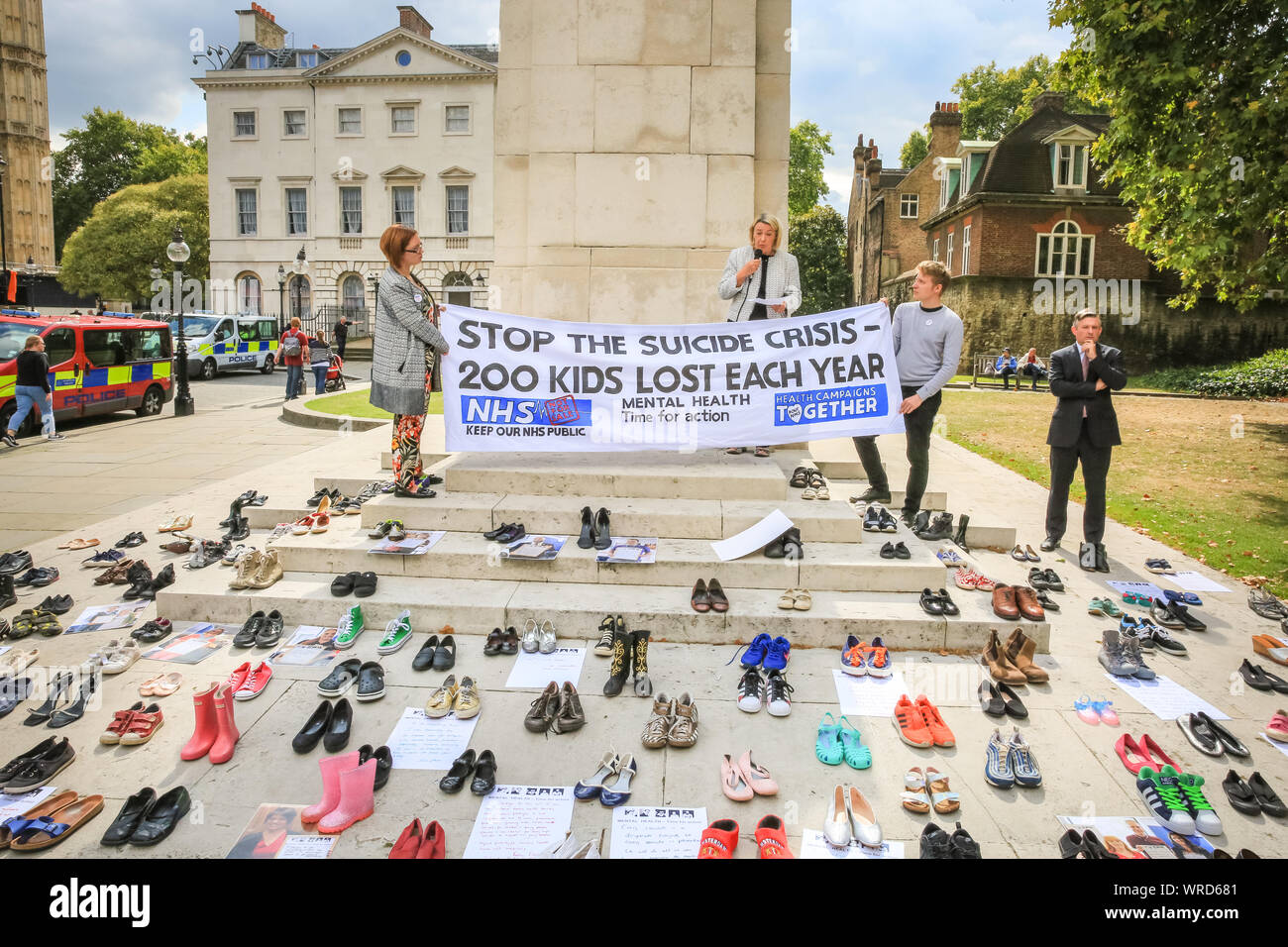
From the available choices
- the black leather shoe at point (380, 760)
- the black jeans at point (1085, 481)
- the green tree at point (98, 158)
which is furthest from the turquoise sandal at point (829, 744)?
the green tree at point (98, 158)

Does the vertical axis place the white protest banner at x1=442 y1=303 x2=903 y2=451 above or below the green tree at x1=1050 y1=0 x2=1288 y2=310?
below

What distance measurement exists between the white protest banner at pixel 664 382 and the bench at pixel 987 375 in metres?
24.3

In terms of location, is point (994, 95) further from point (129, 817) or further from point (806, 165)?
point (129, 817)

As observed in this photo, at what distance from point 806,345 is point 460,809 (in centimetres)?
493

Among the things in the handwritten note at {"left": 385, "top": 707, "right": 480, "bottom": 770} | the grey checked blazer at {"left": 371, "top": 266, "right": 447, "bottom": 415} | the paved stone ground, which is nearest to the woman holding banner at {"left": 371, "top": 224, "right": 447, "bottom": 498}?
the grey checked blazer at {"left": 371, "top": 266, "right": 447, "bottom": 415}

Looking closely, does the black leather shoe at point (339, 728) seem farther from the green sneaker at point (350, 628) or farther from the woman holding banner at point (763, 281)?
the woman holding banner at point (763, 281)

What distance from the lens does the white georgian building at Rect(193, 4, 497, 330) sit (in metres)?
42.4

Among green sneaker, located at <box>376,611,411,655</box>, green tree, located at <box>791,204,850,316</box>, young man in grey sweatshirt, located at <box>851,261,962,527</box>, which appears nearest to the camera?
green sneaker, located at <box>376,611,411,655</box>

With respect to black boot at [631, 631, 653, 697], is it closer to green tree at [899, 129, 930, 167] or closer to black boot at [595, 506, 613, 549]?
black boot at [595, 506, 613, 549]

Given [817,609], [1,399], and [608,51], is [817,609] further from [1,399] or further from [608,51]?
[1,399]

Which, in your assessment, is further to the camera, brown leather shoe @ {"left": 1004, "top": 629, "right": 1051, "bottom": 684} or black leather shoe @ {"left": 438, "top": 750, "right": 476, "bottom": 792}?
brown leather shoe @ {"left": 1004, "top": 629, "right": 1051, "bottom": 684}

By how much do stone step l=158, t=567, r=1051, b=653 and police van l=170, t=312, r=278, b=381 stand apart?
26021 millimetres

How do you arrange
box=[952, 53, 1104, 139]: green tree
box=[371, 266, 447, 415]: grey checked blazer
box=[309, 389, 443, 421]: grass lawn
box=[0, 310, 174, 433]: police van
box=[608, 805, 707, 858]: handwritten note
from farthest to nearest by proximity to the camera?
box=[952, 53, 1104, 139]: green tree
box=[309, 389, 443, 421]: grass lawn
box=[0, 310, 174, 433]: police van
box=[371, 266, 447, 415]: grey checked blazer
box=[608, 805, 707, 858]: handwritten note
